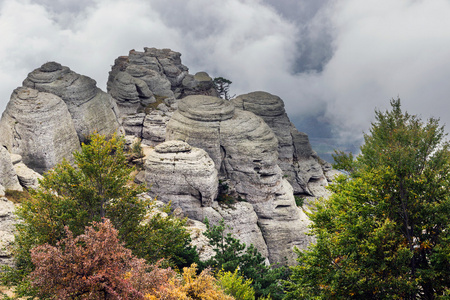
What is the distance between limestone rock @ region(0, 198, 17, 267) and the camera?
25.8 m

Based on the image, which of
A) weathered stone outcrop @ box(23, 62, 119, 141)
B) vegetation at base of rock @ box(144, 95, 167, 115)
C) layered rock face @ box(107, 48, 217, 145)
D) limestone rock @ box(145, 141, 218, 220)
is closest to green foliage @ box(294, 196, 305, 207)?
limestone rock @ box(145, 141, 218, 220)

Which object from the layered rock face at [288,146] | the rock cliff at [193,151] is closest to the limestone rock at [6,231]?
the rock cliff at [193,151]

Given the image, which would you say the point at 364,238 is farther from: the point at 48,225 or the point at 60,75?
the point at 60,75

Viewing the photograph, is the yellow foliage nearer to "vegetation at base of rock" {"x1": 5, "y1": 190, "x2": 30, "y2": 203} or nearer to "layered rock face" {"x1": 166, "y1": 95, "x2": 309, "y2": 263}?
"vegetation at base of rock" {"x1": 5, "y1": 190, "x2": 30, "y2": 203}

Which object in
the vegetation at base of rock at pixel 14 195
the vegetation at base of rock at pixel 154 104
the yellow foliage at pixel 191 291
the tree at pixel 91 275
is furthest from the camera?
the vegetation at base of rock at pixel 154 104

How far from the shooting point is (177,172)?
149ft

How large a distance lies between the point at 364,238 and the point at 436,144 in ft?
50.0

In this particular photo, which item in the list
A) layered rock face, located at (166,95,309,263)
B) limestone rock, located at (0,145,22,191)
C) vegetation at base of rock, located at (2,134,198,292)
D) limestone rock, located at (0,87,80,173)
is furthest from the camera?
layered rock face, located at (166,95,309,263)

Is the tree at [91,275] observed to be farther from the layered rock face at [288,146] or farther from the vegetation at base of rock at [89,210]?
the layered rock face at [288,146]

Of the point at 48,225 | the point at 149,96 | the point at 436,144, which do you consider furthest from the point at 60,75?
the point at 436,144

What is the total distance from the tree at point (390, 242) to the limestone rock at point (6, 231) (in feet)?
73.1

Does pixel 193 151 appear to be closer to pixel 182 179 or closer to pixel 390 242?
pixel 182 179

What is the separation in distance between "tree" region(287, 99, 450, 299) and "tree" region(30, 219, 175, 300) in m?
10.8

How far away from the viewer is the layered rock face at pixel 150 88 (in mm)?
69188
